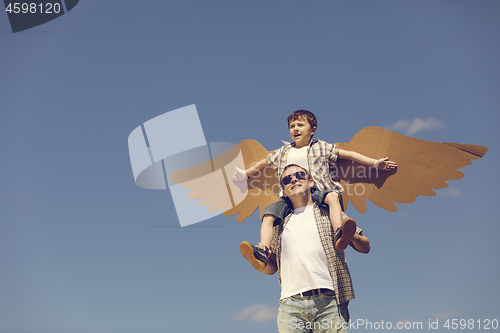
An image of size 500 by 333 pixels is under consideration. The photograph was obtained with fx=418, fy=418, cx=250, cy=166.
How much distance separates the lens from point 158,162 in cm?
512

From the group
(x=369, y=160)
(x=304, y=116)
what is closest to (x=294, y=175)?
(x=304, y=116)

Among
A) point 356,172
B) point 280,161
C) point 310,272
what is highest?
point 280,161

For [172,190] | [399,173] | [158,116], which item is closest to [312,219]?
[399,173]

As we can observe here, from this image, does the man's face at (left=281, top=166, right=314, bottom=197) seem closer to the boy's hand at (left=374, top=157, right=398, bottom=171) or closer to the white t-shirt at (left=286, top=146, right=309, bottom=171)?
the white t-shirt at (left=286, top=146, right=309, bottom=171)

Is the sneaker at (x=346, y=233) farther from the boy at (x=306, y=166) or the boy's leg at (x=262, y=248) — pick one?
the boy's leg at (x=262, y=248)

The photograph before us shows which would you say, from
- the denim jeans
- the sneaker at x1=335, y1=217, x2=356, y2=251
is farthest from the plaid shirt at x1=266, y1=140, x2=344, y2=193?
the denim jeans

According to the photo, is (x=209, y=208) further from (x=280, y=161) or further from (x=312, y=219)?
(x=312, y=219)

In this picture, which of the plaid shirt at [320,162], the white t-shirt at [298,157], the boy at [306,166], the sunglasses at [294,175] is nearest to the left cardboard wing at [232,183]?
the boy at [306,166]

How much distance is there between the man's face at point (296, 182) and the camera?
13.5 ft

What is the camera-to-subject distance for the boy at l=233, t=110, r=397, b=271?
3768 mm

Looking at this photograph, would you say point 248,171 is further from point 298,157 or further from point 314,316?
point 314,316

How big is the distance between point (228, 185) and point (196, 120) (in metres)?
0.93

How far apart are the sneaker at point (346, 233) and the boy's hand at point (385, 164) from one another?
1.21 meters

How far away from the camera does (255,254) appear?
3682mm
